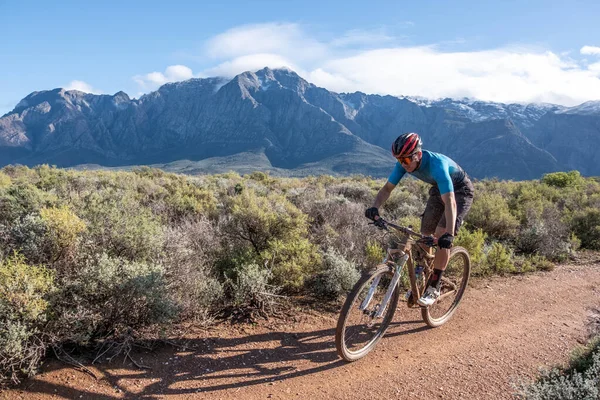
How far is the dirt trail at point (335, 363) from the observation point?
11.7 feet

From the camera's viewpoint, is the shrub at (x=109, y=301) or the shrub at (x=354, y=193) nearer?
→ the shrub at (x=109, y=301)

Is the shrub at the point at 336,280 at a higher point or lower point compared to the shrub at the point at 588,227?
higher

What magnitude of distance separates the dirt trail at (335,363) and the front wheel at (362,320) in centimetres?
16

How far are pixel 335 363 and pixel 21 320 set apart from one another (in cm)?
320

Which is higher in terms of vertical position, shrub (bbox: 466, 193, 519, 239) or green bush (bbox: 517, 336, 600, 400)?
green bush (bbox: 517, 336, 600, 400)

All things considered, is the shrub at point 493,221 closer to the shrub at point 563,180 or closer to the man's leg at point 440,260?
the man's leg at point 440,260

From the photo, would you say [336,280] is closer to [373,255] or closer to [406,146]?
[373,255]

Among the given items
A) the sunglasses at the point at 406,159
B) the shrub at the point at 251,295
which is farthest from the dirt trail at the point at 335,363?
the sunglasses at the point at 406,159

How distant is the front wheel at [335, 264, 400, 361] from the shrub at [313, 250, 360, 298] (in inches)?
41.3

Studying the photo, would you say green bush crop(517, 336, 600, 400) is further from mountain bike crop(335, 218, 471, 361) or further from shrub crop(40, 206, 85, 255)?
shrub crop(40, 206, 85, 255)

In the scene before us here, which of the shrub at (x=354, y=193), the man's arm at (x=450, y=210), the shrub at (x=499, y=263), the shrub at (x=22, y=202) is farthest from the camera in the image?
the shrub at (x=354, y=193)

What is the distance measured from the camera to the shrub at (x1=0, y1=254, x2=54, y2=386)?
11.1 feet

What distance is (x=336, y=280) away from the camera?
226 inches

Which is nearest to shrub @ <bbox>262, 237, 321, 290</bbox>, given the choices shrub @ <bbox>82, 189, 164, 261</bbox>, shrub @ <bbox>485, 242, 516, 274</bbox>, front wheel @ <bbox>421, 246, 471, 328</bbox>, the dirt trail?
the dirt trail
